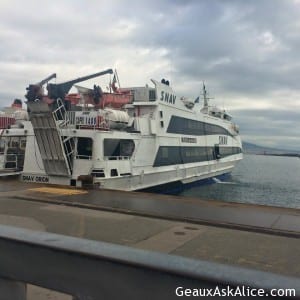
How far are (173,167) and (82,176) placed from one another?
8628 millimetres

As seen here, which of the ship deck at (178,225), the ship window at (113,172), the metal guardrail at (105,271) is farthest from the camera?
the ship window at (113,172)

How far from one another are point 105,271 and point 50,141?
1585 cm

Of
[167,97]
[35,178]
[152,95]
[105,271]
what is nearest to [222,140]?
[167,97]

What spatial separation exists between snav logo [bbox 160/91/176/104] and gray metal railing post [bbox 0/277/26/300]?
2091cm

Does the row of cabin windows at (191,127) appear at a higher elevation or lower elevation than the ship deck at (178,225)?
higher

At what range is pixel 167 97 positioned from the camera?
23.8 meters

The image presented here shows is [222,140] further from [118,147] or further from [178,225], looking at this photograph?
[178,225]

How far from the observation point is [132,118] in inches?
821

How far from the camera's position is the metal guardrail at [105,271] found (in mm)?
1772

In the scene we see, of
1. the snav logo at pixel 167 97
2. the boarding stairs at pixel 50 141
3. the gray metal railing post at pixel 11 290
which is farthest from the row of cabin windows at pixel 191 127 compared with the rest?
the gray metal railing post at pixel 11 290

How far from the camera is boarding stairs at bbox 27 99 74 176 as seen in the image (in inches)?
660

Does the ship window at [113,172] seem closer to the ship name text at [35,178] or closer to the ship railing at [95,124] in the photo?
the ship railing at [95,124]

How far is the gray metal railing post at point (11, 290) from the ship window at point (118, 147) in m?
15.7

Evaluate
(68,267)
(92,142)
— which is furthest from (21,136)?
(68,267)
